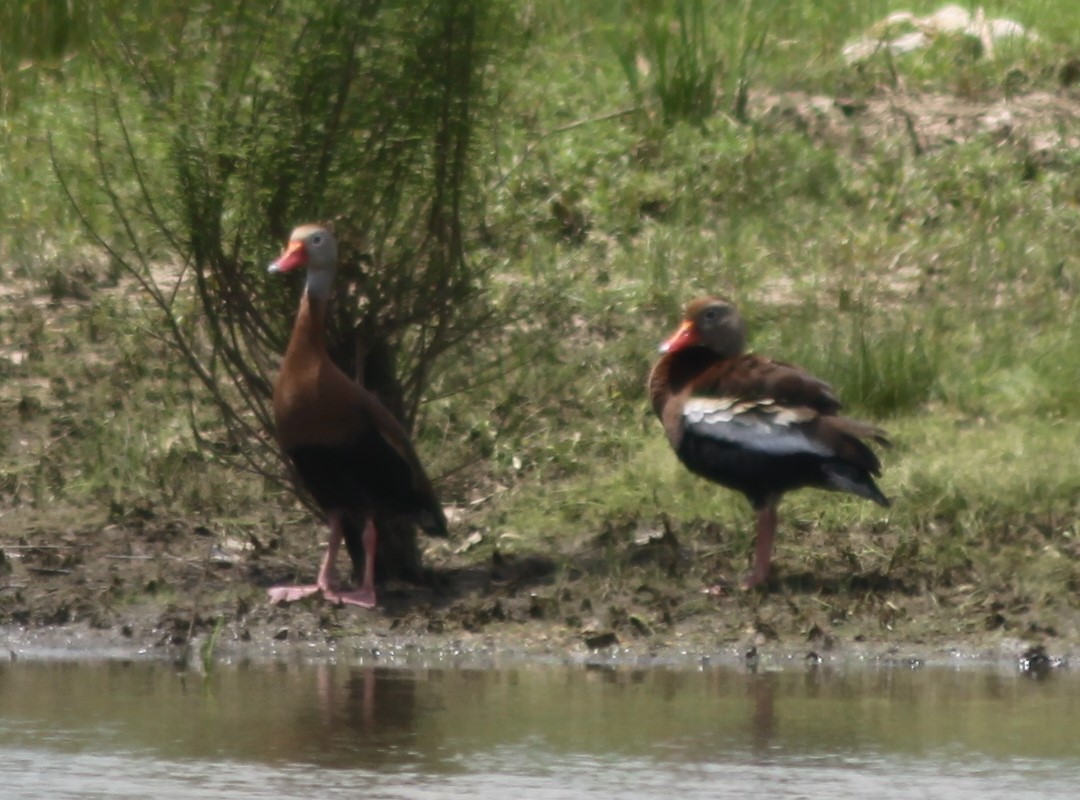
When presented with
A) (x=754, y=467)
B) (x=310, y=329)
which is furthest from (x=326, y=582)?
(x=754, y=467)

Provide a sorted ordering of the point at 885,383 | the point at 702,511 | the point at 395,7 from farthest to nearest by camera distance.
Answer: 1. the point at 885,383
2. the point at 702,511
3. the point at 395,7

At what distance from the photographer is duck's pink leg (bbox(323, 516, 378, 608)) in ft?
24.6

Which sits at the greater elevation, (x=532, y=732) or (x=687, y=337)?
(x=687, y=337)

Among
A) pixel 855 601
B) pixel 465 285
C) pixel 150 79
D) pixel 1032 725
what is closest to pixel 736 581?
pixel 855 601

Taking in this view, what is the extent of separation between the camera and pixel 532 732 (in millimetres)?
5918

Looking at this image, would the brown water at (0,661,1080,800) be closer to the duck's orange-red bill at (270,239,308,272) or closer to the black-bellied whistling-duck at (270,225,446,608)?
the black-bellied whistling-duck at (270,225,446,608)

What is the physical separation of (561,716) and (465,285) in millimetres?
1969

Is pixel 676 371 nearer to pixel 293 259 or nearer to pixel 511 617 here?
pixel 511 617

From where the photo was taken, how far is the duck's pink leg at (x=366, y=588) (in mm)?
7500

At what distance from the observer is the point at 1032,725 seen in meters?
6.04

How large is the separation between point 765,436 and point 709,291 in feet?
9.40

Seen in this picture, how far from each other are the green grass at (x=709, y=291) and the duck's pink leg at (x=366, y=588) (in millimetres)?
736

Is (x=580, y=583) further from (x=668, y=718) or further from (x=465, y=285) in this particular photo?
(x=668, y=718)

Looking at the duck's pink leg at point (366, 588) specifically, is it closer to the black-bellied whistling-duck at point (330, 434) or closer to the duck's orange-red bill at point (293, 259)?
the black-bellied whistling-duck at point (330, 434)
